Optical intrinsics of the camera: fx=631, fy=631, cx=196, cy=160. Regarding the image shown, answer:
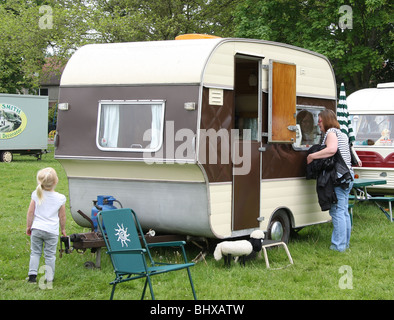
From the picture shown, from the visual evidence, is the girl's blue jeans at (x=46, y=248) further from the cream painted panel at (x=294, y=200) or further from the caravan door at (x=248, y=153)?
the cream painted panel at (x=294, y=200)

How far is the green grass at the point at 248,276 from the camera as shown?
640 centimetres

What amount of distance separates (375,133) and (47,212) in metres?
8.82

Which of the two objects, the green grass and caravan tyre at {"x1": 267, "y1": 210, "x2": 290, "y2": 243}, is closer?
the green grass

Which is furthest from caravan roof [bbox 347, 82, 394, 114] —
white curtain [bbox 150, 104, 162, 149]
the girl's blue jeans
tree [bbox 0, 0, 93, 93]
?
tree [bbox 0, 0, 93, 93]

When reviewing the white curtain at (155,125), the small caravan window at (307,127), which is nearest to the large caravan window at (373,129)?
the small caravan window at (307,127)

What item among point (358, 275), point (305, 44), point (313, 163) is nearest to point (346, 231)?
point (313, 163)

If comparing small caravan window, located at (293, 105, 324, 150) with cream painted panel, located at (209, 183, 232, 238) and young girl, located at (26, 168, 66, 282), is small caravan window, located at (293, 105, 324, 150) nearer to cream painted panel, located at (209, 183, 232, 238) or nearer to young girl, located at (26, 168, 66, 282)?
cream painted panel, located at (209, 183, 232, 238)

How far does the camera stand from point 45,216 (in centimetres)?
657

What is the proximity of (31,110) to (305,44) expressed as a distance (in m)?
11.0

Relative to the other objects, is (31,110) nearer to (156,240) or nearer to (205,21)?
(205,21)

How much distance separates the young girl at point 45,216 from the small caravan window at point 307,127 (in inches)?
146

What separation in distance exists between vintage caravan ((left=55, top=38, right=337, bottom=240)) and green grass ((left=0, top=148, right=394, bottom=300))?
54cm

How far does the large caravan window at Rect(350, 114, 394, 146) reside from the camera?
13273mm

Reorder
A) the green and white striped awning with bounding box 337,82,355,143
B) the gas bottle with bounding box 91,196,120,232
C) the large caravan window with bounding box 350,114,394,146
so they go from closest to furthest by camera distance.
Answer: the gas bottle with bounding box 91,196,120,232
the green and white striped awning with bounding box 337,82,355,143
the large caravan window with bounding box 350,114,394,146
